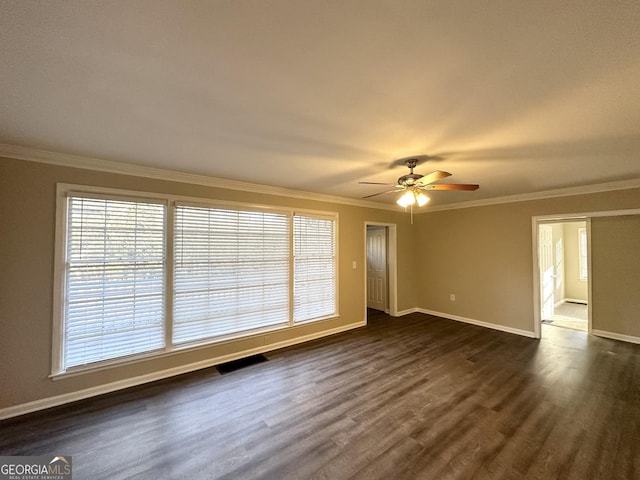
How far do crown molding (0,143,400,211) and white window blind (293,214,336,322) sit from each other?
0.53 m

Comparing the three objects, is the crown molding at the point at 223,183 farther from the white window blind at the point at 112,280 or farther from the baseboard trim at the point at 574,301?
the baseboard trim at the point at 574,301

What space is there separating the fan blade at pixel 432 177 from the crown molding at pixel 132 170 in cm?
204

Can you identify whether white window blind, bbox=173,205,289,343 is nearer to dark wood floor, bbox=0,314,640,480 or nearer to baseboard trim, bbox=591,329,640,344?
dark wood floor, bbox=0,314,640,480

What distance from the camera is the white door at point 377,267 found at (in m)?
6.09

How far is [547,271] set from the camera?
231 inches

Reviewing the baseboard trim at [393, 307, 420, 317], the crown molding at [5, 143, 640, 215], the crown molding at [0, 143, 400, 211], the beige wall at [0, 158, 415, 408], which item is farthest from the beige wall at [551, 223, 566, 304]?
the beige wall at [0, 158, 415, 408]

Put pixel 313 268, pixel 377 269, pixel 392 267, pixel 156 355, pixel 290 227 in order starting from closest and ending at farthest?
pixel 156 355 → pixel 290 227 → pixel 313 268 → pixel 392 267 → pixel 377 269

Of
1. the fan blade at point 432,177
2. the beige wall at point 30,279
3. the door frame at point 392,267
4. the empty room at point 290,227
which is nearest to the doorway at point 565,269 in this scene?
the empty room at point 290,227

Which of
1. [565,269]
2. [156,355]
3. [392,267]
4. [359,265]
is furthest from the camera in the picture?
[565,269]

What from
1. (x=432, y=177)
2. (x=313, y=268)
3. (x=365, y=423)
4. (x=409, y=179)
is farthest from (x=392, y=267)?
(x=365, y=423)

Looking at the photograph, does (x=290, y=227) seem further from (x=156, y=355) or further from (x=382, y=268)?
(x=382, y=268)

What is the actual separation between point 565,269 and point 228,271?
8.69 meters

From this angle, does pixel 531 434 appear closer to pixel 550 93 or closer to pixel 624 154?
pixel 550 93

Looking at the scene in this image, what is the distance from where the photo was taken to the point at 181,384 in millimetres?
2926
